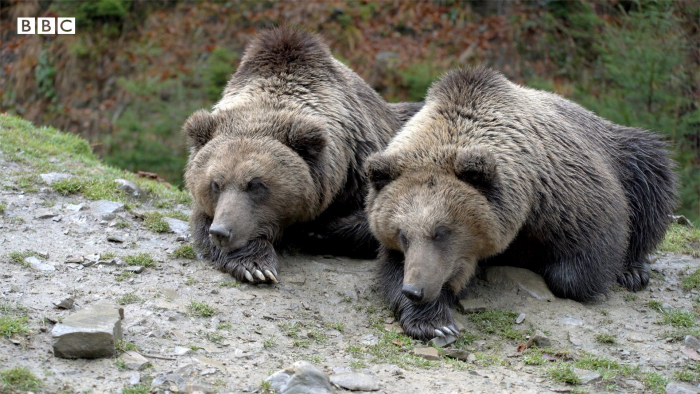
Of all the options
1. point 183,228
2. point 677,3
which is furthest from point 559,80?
point 183,228

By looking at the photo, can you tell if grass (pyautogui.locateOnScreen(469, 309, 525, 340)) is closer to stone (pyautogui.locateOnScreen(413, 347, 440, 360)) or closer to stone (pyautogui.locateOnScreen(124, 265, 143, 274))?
stone (pyautogui.locateOnScreen(413, 347, 440, 360))

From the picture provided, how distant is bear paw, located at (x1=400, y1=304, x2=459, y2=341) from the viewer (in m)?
6.00

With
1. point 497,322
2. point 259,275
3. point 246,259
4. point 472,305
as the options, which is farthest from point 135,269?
point 497,322

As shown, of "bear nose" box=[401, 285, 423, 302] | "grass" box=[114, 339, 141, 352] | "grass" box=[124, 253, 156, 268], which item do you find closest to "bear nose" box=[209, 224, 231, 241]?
"grass" box=[124, 253, 156, 268]

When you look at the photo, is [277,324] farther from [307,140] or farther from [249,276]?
[307,140]

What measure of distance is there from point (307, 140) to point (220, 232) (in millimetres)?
1263

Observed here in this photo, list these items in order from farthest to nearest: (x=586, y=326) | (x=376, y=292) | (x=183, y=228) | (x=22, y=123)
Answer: (x=22, y=123) → (x=183, y=228) → (x=376, y=292) → (x=586, y=326)

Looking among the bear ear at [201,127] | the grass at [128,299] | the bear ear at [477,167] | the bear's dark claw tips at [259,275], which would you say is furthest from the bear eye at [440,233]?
the bear ear at [201,127]

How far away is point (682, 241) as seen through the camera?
29.5 feet

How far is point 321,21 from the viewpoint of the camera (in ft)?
61.3

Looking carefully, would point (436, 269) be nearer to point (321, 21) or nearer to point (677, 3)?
point (677, 3)

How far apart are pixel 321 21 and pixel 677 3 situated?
8.60m

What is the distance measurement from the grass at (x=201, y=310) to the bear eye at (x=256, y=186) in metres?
1.30

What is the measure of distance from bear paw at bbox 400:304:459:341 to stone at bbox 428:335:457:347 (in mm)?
31
